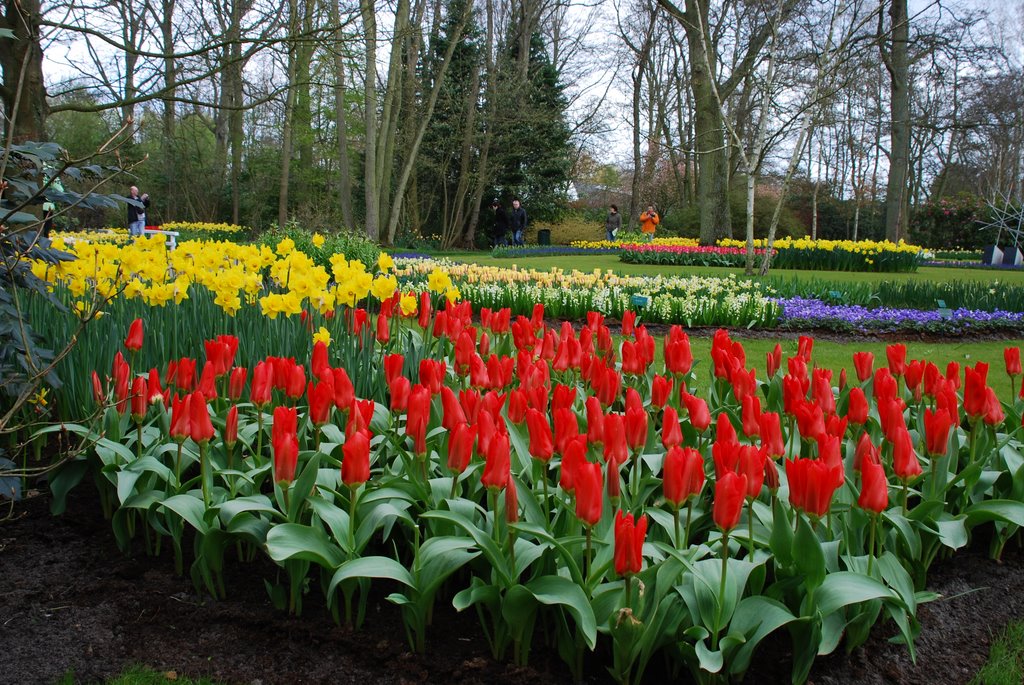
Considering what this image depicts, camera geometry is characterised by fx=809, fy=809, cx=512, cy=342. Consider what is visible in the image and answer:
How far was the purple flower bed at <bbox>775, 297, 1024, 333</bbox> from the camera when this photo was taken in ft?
25.8

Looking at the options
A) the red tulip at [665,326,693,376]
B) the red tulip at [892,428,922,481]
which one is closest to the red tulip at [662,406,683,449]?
the red tulip at [892,428,922,481]

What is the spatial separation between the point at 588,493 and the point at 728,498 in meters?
0.29

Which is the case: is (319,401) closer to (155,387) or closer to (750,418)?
(155,387)

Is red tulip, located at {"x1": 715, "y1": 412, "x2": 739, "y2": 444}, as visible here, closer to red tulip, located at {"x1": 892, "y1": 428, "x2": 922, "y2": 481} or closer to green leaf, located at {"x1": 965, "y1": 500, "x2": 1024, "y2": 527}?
red tulip, located at {"x1": 892, "y1": 428, "x2": 922, "y2": 481}

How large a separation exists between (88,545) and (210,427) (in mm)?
809

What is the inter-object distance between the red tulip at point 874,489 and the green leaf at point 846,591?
6.0 inches

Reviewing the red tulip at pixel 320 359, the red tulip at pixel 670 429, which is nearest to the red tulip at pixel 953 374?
the red tulip at pixel 670 429

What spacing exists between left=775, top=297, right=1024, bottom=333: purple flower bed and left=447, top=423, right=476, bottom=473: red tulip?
21.7 ft

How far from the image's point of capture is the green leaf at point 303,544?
1.80 metres

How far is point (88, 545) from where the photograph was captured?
8.27 feet

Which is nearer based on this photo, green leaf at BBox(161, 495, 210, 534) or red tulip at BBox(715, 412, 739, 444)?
red tulip at BBox(715, 412, 739, 444)

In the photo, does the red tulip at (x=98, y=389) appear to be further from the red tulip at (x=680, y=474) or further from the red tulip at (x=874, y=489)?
the red tulip at (x=874, y=489)

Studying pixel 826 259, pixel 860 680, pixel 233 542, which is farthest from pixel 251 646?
pixel 826 259

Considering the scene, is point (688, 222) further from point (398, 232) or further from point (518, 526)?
point (518, 526)
